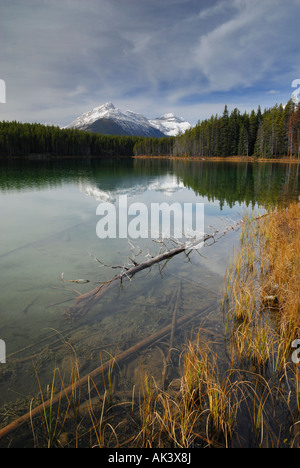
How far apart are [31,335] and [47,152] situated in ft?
400

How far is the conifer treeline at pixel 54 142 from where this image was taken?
98312 mm

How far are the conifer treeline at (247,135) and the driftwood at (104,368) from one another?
70.8 meters

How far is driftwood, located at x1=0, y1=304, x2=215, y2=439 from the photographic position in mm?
3109

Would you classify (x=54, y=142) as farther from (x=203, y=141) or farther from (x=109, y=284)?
(x=109, y=284)

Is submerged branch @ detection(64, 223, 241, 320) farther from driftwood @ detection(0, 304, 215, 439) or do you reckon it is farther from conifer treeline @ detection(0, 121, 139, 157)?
conifer treeline @ detection(0, 121, 139, 157)

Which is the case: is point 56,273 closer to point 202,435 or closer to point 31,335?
point 31,335

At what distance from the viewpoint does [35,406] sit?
3.47 meters

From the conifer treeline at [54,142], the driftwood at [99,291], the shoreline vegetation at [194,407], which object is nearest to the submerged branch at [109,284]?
the driftwood at [99,291]

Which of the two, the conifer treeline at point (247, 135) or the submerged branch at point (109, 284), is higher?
the conifer treeline at point (247, 135)

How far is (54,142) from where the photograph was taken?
11294 centimetres

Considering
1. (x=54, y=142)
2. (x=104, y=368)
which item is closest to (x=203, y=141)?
(x=54, y=142)

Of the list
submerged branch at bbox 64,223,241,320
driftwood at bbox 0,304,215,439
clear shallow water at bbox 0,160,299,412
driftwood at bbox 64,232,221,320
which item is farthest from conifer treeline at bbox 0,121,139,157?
driftwood at bbox 0,304,215,439

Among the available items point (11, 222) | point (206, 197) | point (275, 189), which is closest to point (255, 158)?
point (275, 189)

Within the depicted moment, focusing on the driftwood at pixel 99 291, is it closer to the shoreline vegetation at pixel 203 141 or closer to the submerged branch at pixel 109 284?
the submerged branch at pixel 109 284
